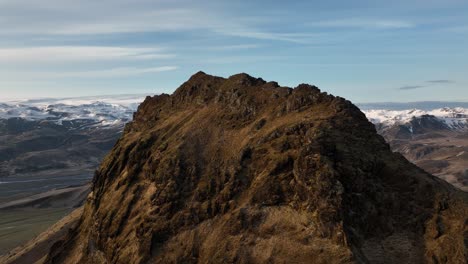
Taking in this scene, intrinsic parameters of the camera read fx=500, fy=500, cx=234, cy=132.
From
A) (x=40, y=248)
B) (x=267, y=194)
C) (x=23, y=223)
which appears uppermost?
(x=267, y=194)

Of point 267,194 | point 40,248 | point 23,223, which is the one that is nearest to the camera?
point 267,194

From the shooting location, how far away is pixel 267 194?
172 ft

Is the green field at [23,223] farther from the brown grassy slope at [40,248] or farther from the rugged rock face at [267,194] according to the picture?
the rugged rock face at [267,194]

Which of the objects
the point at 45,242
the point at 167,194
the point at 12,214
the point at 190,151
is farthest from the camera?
the point at 12,214

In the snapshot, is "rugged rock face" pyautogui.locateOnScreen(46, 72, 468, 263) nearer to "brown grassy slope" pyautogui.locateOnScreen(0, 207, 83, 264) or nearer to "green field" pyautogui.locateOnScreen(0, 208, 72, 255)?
"brown grassy slope" pyautogui.locateOnScreen(0, 207, 83, 264)

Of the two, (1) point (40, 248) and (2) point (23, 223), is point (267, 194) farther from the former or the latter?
(2) point (23, 223)

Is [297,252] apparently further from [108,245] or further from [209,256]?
[108,245]

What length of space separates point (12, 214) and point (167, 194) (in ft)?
497

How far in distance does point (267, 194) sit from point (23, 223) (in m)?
135

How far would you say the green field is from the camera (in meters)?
130

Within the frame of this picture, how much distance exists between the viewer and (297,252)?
4622 cm

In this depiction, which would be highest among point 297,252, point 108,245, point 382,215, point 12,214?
point 382,215

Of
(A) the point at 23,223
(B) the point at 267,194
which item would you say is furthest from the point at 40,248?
(A) the point at 23,223

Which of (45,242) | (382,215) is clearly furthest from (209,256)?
(45,242)
